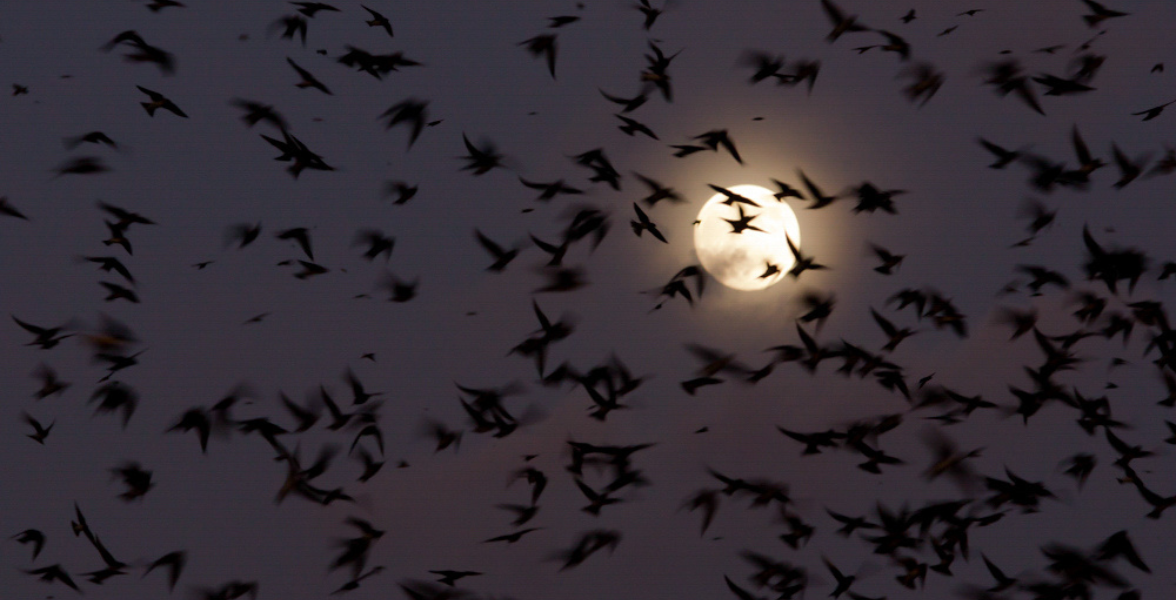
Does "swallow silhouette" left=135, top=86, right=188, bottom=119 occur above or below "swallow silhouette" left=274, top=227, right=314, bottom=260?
above

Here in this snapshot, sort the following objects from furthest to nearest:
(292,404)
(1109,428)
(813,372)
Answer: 1. (1109,428)
2. (813,372)
3. (292,404)

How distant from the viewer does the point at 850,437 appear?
900 cm

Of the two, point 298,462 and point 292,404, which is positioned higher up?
point 292,404

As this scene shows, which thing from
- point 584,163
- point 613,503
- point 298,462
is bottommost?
point 613,503

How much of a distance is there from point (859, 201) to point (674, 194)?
1882 mm

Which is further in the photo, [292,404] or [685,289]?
[685,289]

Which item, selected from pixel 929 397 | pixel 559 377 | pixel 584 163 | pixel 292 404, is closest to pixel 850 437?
pixel 929 397

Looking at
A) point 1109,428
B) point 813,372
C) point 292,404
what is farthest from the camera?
point 1109,428

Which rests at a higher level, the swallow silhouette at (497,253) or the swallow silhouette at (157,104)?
the swallow silhouette at (157,104)

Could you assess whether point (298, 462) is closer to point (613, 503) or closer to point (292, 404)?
point (292, 404)

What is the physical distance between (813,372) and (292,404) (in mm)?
4628

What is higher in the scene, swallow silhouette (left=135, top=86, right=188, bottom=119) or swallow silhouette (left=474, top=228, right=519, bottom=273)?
swallow silhouette (left=135, top=86, right=188, bottom=119)

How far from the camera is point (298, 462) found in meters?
8.77

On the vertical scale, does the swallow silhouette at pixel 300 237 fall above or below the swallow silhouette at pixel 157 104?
below
